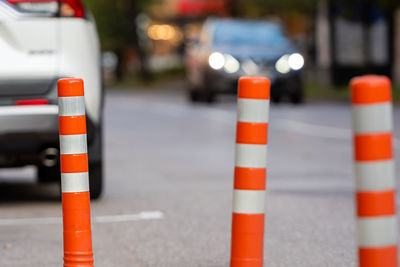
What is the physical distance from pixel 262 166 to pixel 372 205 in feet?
4.29

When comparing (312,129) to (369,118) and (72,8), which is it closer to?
(72,8)

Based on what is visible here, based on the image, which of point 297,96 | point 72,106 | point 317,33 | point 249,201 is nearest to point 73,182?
point 72,106

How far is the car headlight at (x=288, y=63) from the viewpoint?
21.4 meters

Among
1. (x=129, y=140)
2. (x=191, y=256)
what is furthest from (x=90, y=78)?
(x=129, y=140)

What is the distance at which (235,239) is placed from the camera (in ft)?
15.9

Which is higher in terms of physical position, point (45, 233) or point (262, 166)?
point (262, 166)

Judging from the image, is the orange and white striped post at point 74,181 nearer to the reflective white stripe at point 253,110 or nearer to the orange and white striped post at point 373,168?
the reflective white stripe at point 253,110

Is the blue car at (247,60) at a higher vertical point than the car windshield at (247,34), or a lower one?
lower

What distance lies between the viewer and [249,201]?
4785mm

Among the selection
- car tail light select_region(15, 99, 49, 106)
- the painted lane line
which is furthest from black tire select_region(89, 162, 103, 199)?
car tail light select_region(15, 99, 49, 106)

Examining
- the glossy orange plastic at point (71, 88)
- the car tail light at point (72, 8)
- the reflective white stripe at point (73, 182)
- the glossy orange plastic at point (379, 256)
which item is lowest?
the glossy orange plastic at point (379, 256)

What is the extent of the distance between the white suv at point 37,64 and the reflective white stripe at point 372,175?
4174 mm

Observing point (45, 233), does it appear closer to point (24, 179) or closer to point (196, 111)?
point (24, 179)

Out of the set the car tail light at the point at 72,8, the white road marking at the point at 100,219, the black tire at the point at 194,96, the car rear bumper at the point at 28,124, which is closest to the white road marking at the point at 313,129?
the white road marking at the point at 100,219
